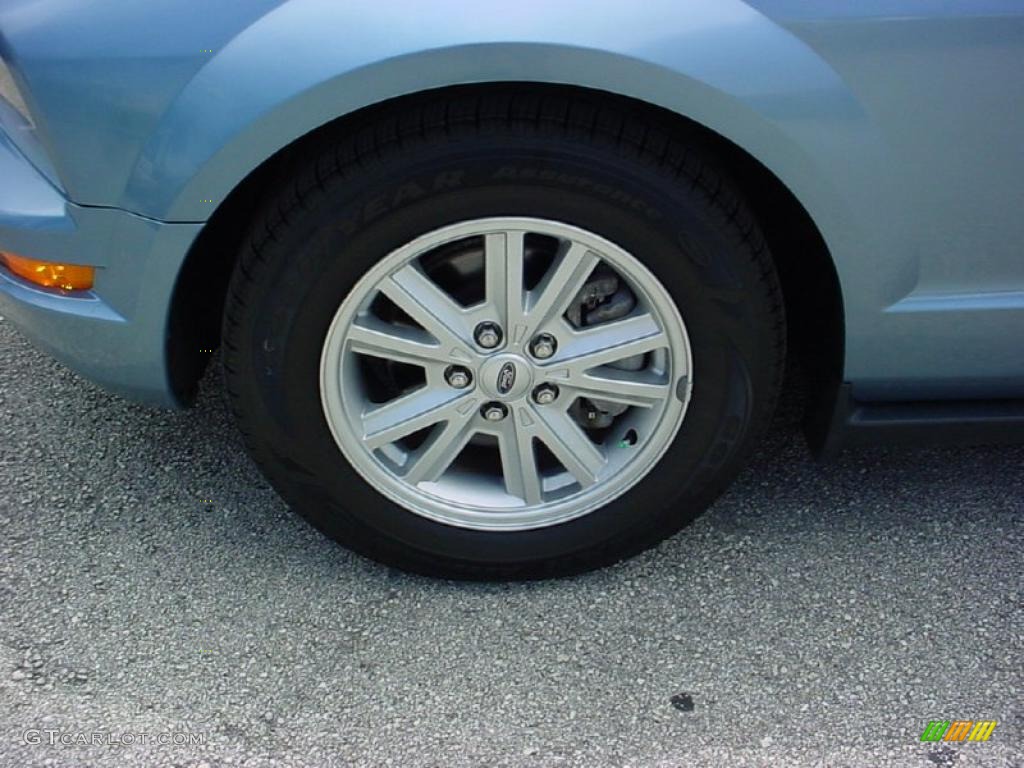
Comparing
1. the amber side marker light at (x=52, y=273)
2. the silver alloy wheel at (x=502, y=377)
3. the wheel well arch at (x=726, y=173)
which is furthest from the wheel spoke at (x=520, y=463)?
the amber side marker light at (x=52, y=273)

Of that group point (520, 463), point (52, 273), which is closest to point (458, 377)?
point (520, 463)

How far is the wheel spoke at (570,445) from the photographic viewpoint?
2.11m

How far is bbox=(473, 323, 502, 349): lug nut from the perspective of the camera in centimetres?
200

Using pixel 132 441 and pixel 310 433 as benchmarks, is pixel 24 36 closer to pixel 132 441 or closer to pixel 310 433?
pixel 310 433

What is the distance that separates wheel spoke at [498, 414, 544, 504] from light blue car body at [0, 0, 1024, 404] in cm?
65

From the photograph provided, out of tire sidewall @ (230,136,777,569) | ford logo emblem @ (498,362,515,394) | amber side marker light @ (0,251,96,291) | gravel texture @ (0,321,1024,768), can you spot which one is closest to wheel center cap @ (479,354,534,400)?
ford logo emblem @ (498,362,515,394)

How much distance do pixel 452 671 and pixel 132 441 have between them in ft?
3.28

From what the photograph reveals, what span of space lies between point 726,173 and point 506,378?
53cm

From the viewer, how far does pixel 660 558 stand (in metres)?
2.30

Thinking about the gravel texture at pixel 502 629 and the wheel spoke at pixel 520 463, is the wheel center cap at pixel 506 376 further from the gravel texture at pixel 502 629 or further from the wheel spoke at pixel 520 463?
the gravel texture at pixel 502 629

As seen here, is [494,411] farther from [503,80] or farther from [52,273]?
[52,273]

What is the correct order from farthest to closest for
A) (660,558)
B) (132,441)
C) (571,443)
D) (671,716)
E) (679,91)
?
1. (132,441)
2. (660,558)
3. (571,443)
4. (671,716)
5. (679,91)

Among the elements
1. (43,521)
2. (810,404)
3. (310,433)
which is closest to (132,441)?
(43,521)

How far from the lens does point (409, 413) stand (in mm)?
2082
